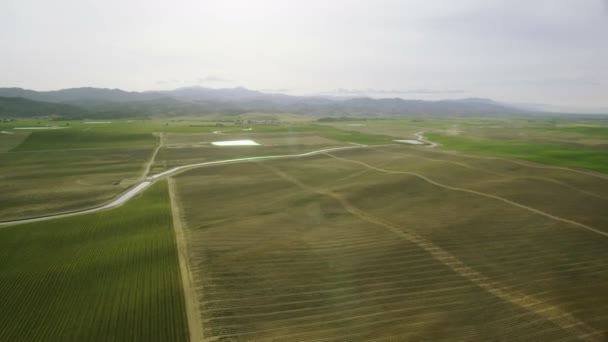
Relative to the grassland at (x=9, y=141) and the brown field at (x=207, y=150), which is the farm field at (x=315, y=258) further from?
A: the grassland at (x=9, y=141)

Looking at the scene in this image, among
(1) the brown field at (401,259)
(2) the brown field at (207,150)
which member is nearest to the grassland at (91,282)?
(1) the brown field at (401,259)

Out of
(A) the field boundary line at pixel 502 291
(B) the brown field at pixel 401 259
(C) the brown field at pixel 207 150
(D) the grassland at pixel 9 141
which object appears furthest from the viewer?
(D) the grassland at pixel 9 141

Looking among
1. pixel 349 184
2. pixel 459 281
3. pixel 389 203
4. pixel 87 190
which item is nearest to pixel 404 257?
pixel 459 281

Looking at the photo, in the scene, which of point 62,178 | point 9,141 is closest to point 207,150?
point 62,178

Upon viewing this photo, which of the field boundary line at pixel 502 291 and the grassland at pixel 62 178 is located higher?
the grassland at pixel 62 178

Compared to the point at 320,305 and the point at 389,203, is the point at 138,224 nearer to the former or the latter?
the point at 320,305

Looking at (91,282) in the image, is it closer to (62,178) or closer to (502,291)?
(502,291)
